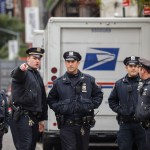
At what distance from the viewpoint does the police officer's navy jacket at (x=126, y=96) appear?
39.3 ft

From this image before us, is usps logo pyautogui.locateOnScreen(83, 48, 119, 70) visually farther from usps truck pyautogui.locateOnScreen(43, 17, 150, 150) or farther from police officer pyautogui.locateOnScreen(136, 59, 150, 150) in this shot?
police officer pyautogui.locateOnScreen(136, 59, 150, 150)

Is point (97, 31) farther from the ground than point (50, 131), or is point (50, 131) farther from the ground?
point (97, 31)

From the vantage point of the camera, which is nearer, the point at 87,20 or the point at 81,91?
the point at 81,91

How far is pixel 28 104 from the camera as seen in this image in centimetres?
1160

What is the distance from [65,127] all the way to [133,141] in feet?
4.04

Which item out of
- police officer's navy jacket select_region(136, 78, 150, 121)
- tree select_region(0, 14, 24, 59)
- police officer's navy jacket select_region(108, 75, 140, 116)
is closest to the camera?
police officer's navy jacket select_region(136, 78, 150, 121)

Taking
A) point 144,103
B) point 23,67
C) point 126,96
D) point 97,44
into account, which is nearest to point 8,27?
point 97,44

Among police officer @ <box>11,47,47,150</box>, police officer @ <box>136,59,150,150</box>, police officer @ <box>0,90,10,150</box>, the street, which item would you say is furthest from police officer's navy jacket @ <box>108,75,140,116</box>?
the street

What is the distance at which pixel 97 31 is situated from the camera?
14758mm

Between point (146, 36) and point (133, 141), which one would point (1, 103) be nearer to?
point (133, 141)

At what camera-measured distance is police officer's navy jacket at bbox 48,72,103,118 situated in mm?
11430

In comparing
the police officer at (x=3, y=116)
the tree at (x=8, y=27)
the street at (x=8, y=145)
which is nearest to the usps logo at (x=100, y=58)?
the police officer at (x=3, y=116)

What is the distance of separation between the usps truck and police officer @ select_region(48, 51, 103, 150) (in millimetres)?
3028

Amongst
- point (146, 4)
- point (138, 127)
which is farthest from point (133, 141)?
point (146, 4)
